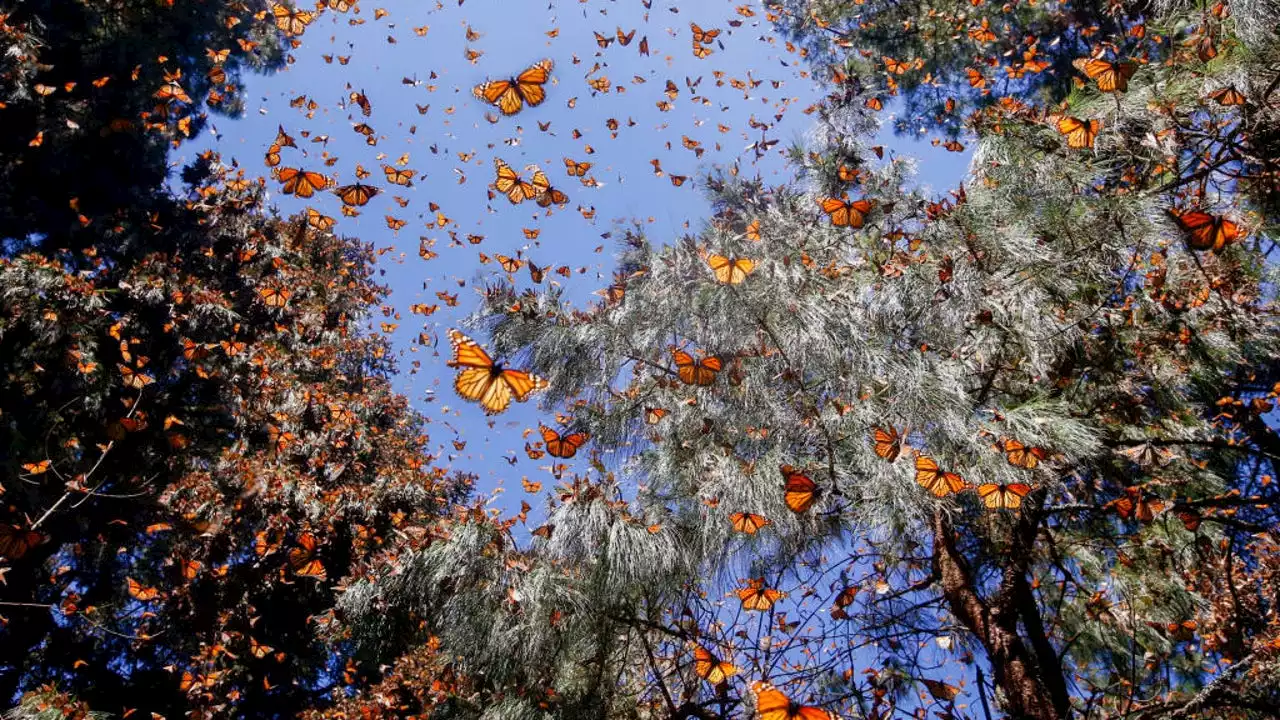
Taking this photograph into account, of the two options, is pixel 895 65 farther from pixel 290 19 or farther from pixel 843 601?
pixel 290 19

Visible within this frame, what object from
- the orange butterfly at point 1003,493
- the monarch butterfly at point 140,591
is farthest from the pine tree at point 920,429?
the monarch butterfly at point 140,591

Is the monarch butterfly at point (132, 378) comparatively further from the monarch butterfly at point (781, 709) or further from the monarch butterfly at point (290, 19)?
the monarch butterfly at point (781, 709)

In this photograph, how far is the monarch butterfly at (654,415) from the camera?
8.50ft

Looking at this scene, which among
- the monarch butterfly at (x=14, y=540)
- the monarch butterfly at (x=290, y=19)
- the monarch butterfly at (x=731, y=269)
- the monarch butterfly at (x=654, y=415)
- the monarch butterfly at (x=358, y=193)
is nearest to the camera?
the monarch butterfly at (x=14, y=540)

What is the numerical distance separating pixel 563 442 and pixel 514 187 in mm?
2103

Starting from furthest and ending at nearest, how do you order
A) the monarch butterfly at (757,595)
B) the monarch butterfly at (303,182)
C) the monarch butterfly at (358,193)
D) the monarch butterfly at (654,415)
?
the monarch butterfly at (358,193)
the monarch butterfly at (303,182)
the monarch butterfly at (654,415)
the monarch butterfly at (757,595)

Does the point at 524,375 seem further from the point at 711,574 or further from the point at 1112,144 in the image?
the point at 1112,144

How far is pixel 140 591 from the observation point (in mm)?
4312

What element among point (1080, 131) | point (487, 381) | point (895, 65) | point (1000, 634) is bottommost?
point (1000, 634)

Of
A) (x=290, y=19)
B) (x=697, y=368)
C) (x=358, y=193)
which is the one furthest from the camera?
(x=290, y=19)

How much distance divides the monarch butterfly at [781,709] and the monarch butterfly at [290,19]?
662 centimetres

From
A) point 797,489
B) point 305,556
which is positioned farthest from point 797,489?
point 305,556

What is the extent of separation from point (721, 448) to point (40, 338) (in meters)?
4.18

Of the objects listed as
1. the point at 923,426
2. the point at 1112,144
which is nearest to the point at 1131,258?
the point at 1112,144
